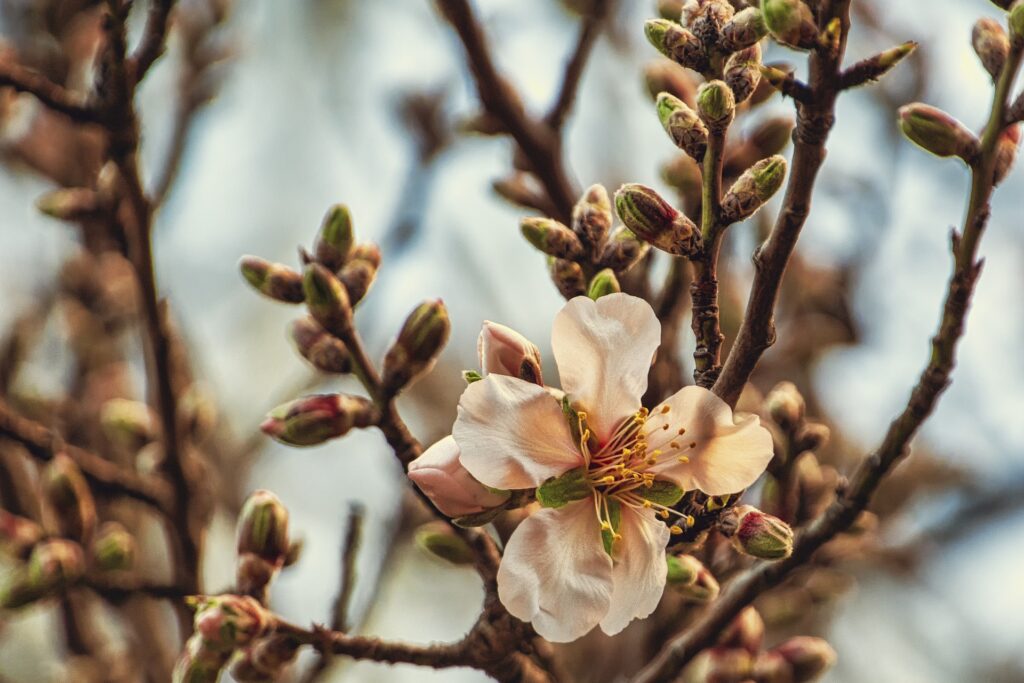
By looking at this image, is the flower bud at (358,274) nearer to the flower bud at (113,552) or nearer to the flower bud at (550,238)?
the flower bud at (550,238)

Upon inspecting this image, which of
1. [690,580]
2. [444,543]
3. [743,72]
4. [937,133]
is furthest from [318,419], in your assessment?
[937,133]

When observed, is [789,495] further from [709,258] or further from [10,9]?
[10,9]

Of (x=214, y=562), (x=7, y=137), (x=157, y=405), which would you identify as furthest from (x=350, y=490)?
(x=157, y=405)

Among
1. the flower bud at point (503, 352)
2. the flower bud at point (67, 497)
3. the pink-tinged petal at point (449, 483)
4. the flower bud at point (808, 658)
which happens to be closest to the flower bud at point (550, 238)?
the flower bud at point (503, 352)

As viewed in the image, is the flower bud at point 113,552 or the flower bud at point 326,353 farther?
the flower bud at point 113,552

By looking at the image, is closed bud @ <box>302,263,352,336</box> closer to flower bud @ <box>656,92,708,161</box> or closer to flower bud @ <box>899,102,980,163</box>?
flower bud @ <box>656,92,708,161</box>

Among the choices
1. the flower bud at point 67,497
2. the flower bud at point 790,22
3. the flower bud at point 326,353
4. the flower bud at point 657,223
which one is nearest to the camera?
the flower bud at point 790,22

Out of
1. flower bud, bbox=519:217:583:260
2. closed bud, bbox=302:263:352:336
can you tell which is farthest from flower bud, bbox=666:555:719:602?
closed bud, bbox=302:263:352:336
